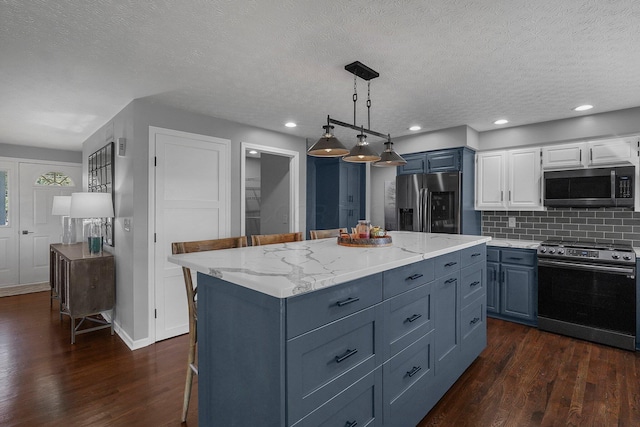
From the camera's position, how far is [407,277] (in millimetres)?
1856

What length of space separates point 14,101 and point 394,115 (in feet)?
12.4

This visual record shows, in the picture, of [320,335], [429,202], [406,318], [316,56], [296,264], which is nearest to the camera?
[320,335]

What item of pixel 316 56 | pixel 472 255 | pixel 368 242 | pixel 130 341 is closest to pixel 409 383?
pixel 368 242

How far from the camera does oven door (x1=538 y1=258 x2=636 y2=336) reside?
120 inches

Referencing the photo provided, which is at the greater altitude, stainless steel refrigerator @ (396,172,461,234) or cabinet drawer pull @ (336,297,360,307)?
stainless steel refrigerator @ (396,172,461,234)

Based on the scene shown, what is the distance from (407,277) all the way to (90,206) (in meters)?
3.19

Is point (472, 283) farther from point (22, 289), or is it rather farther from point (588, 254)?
point (22, 289)

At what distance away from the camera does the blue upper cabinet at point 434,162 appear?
4.19 m

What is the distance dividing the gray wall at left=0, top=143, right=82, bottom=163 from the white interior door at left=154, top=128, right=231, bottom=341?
3810mm

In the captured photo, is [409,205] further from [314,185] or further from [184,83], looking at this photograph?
[184,83]

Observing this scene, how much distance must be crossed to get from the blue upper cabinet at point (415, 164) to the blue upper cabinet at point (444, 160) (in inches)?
2.7

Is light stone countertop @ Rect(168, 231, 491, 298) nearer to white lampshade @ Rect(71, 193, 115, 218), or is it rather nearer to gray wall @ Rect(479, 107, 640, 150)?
white lampshade @ Rect(71, 193, 115, 218)

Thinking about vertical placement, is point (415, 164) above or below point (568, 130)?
below

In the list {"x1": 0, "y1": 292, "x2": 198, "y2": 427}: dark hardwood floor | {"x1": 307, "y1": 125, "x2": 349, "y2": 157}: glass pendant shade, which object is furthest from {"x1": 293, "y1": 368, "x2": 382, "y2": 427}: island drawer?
{"x1": 307, "y1": 125, "x2": 349, "y2": 157}: glass pendant shade
